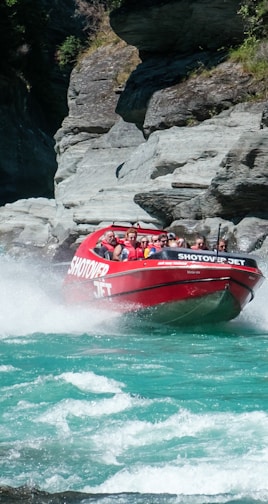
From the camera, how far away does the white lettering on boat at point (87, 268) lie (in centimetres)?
1254

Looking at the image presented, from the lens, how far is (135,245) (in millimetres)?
12836

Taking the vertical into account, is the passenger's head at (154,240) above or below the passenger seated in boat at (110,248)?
above

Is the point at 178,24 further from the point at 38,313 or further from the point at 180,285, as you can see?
the point at 180,285

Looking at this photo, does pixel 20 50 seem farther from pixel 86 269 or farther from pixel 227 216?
pixel 86 269

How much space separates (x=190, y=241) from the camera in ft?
59.1

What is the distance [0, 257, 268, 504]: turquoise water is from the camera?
17.9 feet

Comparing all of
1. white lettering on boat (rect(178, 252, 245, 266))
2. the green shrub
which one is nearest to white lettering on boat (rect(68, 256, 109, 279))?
white lettering on boat (rect(178, 252, 245, 266))

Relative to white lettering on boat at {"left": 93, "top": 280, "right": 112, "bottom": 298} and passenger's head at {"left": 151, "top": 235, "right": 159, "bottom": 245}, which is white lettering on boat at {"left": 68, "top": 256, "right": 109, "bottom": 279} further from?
passenger's head at {"left": 151, "top": 235, "right": 159, "bottom": 245}

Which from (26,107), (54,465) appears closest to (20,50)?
(26,107)

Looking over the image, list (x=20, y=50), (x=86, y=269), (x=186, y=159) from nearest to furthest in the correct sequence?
(x=86, y=269)
(x=186, y=159)
(x=20, y=50)

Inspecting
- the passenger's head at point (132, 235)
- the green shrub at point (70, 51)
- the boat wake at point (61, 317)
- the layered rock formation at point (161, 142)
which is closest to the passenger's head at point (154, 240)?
the passenger's head at point (132, 235)

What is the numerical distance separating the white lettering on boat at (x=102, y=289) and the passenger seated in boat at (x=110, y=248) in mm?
403

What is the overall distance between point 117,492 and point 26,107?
4236cm

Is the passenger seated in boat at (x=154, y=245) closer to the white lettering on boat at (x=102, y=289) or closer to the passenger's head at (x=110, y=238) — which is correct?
the passenger's head at (x=110, y=238)
